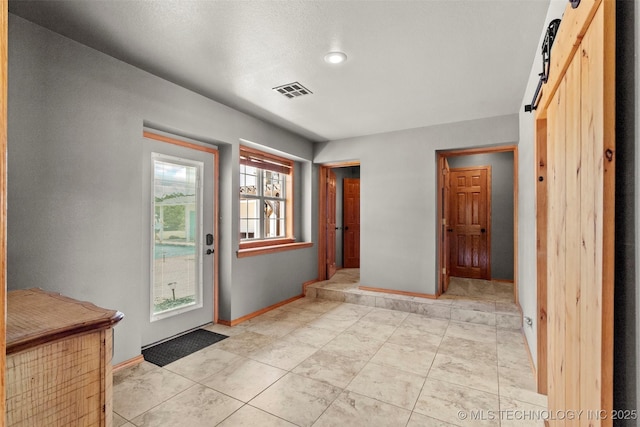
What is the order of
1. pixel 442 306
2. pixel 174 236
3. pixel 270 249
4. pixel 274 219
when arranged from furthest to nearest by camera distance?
pixel 274 219 < pixel 270 249 < pixel 442 306 < pixel 174 236

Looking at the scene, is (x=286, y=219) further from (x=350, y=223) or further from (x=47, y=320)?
(x=47, y=320)

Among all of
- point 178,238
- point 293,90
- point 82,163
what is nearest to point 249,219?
point 178,238

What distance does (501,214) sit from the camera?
17.1 feet

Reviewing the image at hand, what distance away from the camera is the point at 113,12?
1843 mm

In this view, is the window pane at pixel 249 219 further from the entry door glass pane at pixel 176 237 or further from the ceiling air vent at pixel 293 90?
the ceiling air vent at pixel 293 90

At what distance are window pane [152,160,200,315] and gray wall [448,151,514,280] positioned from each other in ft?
16.0

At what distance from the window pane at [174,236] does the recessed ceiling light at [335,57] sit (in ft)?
6.21

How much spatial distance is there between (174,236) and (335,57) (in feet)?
7.68

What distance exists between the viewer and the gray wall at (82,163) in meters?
1.90

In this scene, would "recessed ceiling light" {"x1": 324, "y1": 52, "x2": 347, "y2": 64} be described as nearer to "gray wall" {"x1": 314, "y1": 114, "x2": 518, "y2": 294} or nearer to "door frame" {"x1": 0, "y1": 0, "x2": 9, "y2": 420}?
"door frame" {"x1": 0, "y1": 0, "x2": 9, "y2": 420}

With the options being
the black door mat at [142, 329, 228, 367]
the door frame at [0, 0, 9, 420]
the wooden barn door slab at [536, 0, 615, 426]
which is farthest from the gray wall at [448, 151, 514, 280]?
the door frame at [0, 0, 9, 420]

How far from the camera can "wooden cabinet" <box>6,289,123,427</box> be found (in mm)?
911

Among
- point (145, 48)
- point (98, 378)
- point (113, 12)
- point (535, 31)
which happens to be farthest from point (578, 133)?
point (145, 48)

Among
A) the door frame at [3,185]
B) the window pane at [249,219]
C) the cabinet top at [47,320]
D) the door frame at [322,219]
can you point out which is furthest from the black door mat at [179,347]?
the door frame at [322,219]
